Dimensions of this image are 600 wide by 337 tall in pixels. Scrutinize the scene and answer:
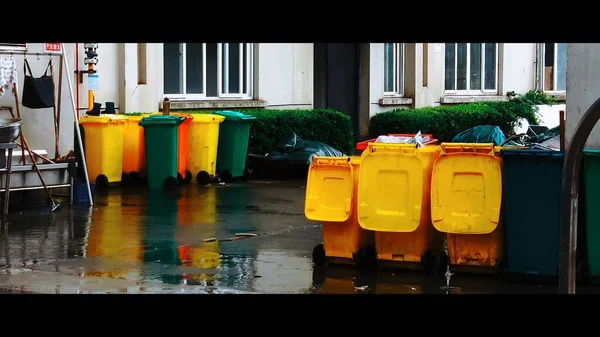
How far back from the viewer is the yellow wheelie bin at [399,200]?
30.0ft

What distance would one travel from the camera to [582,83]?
29.7ft

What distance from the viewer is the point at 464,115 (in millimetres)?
23688

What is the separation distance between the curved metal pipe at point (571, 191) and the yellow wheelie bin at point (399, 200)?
3703mm

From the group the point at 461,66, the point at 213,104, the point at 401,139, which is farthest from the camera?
the point at 461,66

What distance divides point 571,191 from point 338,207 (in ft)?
14.4

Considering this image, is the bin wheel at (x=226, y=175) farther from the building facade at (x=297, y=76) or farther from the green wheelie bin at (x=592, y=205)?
the green wheelie bin at (x=592, y=205)

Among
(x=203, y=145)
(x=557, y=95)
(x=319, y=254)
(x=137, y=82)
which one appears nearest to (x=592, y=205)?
(x=319, y=254)

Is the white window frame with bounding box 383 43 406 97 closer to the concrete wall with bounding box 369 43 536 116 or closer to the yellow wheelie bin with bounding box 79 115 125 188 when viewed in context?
the concrete wall with bounding box 369 43 536 116

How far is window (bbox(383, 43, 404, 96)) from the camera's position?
24.5m

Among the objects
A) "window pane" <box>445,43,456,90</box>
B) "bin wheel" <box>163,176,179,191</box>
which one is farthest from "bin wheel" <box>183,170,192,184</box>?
"window pane" <box>445,43,456,90</box>

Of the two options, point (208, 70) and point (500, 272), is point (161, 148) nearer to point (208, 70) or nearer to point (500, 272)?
point (208, 70)

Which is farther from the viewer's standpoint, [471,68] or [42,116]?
[471,68]

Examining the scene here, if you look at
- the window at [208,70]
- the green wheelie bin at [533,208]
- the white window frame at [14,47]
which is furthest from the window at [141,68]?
the green wheelie bin at [533,208]
